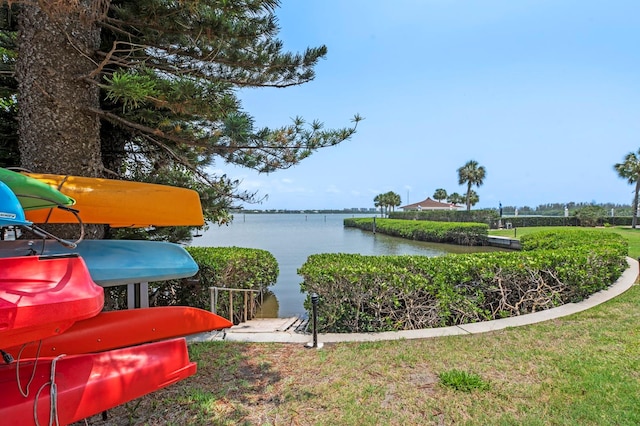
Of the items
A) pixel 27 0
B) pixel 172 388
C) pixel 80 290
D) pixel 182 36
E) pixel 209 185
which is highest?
pixel 182 36

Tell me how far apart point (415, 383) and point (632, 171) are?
130 feet

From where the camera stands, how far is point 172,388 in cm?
350

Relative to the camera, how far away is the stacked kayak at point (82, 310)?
6.33 ft

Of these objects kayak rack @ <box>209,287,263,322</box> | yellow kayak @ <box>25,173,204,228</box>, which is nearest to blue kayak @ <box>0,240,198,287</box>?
yellow kayak @ <box>25,173,204,228</box>

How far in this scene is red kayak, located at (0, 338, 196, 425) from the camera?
6.97 ft

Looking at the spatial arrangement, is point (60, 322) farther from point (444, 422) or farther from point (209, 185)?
point (209, 185)

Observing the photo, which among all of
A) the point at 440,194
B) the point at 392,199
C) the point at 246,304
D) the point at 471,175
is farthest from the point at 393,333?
the point at 440,194

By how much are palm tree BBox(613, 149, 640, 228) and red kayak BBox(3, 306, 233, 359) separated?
38942mm

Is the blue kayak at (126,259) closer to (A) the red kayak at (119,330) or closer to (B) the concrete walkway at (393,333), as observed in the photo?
(A) the red kayak at (119,330)

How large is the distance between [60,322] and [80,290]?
0.19 meters

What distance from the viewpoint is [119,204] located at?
322 cm

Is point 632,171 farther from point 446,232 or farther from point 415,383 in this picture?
point 415,383

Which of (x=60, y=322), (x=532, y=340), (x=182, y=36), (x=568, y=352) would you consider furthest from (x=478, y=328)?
(x=182, y=36)

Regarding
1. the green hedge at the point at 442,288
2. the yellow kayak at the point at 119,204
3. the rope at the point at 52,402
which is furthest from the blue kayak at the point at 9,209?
the green hedge at the point at 442,288
